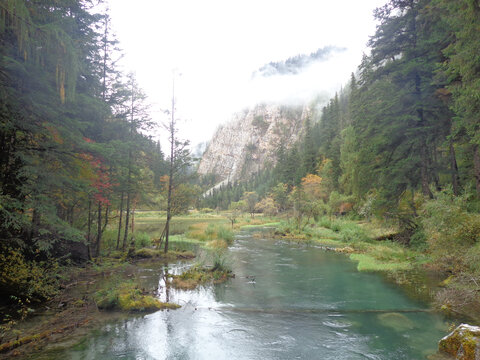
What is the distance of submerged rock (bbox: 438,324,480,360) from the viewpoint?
5.03 m

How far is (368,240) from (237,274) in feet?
42.2

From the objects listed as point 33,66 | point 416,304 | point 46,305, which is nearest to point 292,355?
point 416,304

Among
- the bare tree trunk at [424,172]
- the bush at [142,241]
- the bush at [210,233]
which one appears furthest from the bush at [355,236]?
the bush at [142,241]

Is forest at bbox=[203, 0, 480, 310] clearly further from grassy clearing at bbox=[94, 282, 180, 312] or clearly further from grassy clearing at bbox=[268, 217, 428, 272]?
grassy clearing at bbox=[94, 282, 180, 312]

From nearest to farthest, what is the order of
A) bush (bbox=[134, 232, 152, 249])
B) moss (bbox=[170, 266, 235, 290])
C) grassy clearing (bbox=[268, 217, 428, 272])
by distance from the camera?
moss (bbox=[170, 266, 235, 290]), grassy clearing (bbox=[268, 217, 428, 272]), bush (bbox=[134, 232, 152, 249])

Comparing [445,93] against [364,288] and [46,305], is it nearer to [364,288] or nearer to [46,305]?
[364,288]

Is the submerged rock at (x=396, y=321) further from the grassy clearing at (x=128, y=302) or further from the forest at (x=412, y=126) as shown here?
the grassy clearing at (x=128, y=302)

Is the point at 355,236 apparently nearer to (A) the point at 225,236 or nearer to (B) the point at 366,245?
(B) the point at 366,245

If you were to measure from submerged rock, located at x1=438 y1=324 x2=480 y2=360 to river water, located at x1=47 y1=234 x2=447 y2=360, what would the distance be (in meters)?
0.46

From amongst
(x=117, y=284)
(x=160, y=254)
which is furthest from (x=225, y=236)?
(x=117, y=284)

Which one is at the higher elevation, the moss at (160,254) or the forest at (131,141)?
the forest at (131,141)

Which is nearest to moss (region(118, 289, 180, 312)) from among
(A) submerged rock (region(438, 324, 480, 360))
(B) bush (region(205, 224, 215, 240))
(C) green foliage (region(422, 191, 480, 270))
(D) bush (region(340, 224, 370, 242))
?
(A) submerged rock (region(438, 324, 480, 360))

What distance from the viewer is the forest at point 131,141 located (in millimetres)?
7074

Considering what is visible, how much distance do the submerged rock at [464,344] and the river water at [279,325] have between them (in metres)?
0.46
